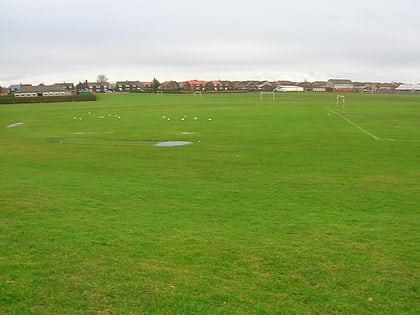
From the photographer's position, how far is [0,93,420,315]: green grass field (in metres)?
6.86

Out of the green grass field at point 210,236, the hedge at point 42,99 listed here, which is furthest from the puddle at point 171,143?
the hedge at point 42,99

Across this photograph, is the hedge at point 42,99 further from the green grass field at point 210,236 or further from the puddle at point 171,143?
the green grass field at point 210,236

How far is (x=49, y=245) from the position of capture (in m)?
9.08

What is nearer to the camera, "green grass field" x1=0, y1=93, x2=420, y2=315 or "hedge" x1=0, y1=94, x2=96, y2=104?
"green grass field" x1=0, y1=93, x2=420, y2=315

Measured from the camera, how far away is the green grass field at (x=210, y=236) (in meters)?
6.86

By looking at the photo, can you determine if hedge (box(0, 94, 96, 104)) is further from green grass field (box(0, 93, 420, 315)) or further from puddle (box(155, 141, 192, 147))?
green grass field (box(0, 93, 420, 315))

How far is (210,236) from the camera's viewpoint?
390 inches

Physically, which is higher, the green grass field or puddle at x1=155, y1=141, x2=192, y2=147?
the green grass field

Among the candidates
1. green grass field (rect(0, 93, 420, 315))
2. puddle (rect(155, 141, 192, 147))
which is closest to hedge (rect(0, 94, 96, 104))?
puddle (rect(155, 141, 192, 147))

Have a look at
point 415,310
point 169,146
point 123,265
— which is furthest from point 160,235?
point 169,146

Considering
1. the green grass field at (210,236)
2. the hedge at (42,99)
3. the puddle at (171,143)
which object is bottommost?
the puddle at (171,143)

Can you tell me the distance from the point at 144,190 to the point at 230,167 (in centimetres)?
662

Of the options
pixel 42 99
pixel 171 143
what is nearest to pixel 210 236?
pixel 171 143

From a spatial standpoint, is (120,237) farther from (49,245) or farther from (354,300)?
(354,300)
